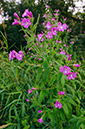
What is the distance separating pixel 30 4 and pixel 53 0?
1.13 m

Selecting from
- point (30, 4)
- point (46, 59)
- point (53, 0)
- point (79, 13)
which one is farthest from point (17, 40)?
point (46, 59)

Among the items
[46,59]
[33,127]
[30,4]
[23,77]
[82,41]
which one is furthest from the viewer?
[30,4]

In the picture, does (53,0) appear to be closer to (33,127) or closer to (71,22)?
(71,22)

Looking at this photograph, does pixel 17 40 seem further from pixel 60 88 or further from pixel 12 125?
pixel 60 88

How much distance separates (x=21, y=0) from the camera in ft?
19.2

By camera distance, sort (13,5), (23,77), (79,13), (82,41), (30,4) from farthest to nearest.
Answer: (13,5)
(30,4)
(79,13)
(82,41)
(23,77)

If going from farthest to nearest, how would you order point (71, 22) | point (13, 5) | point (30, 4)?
point (13, 5) < point (30, 4) < point (71, 22)

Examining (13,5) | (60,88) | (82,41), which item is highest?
(13,5)

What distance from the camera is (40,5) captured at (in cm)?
Result: 570

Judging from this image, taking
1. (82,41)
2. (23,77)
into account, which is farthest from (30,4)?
(23,77)

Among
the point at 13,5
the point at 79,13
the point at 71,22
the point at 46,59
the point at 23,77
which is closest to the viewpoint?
the point at 46,59

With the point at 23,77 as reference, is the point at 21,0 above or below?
above

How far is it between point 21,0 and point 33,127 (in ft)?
18.2

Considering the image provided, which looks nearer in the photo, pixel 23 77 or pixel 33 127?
pixel 33 127
